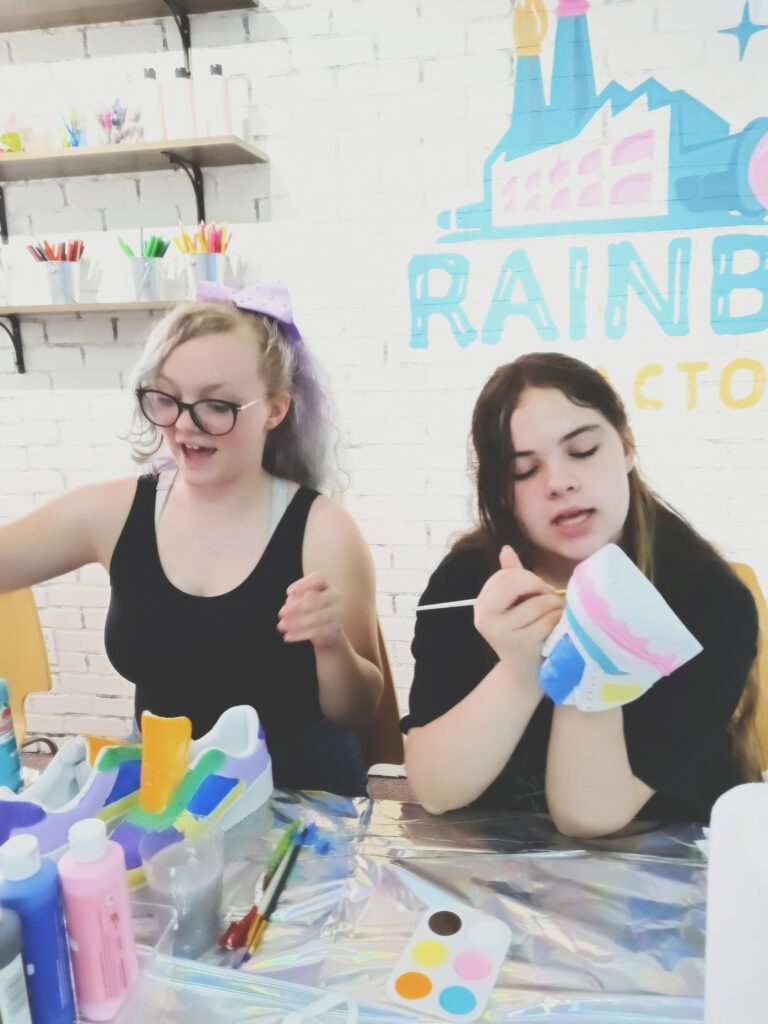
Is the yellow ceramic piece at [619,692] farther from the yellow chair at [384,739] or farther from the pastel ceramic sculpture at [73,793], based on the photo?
the yellow chair at [384,739]

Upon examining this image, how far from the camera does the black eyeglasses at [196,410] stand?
103 cm

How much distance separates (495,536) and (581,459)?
15cm

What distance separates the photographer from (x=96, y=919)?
0.52 m

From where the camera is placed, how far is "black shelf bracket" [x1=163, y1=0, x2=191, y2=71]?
63.0 inches

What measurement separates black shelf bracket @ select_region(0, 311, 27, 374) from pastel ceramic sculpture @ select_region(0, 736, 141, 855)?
142 cm

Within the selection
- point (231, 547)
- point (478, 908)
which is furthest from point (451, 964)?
point (231, 547)

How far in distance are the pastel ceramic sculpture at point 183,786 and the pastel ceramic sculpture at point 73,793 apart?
19 millimetres

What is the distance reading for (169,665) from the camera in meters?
1.07

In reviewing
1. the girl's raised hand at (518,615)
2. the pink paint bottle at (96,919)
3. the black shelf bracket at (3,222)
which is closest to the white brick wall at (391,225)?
the black shelf bracket at (3,222)

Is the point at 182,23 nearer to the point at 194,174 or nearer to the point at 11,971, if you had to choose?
the point at 194,174

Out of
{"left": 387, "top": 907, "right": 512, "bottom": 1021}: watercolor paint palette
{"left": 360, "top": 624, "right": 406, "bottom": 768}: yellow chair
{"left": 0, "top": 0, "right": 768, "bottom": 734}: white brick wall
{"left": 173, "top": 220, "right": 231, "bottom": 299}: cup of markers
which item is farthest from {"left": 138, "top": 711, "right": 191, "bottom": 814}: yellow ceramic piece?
{"left": 173, "top": 220, "right": 231, "bottom": 299}: cup of markers

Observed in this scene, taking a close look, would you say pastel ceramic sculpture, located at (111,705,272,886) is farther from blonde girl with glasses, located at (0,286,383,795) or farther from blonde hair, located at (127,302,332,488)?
blonde hair, located at (127,302,332,488)

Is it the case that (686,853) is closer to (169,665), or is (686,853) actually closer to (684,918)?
(684,918)

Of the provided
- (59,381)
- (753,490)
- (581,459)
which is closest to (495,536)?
(581,459)
